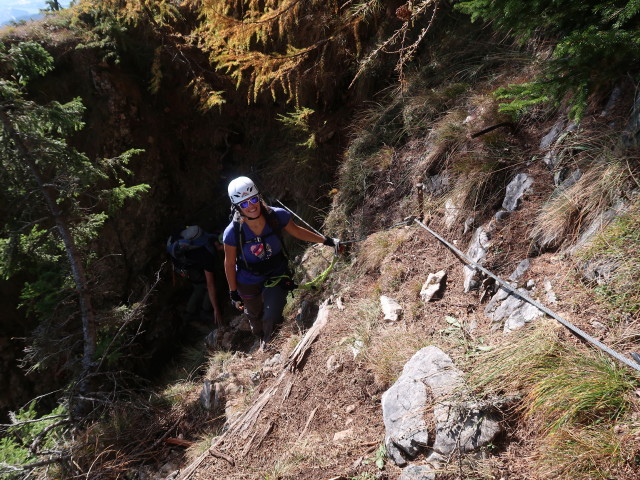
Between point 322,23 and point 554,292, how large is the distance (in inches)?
184

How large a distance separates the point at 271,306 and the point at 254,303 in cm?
24

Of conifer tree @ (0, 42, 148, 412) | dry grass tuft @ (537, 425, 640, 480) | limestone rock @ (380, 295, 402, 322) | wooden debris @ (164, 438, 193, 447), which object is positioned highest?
conifer tree @ (0, 42, 148, 412)

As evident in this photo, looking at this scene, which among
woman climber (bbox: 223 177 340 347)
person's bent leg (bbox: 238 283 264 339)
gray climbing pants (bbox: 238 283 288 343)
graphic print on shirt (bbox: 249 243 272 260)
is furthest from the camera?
gray climbing pants (bbox: 238 283 288 343)

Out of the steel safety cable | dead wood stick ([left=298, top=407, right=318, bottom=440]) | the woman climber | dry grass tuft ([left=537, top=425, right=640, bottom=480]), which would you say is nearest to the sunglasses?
the woman climber

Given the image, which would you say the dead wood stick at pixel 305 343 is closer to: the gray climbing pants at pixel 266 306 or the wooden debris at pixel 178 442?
the gray climbing pants at pixel 266 306

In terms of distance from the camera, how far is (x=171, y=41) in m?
7.52

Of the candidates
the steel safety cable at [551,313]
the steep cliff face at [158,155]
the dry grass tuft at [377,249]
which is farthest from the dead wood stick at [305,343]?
the steep cliff face at [158,155]

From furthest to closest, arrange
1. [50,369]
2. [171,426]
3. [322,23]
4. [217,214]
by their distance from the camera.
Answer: [217,214] → [50,369] → [322,23] → [171,426]

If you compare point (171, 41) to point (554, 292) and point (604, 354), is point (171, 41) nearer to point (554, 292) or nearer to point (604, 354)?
point (554, 292)

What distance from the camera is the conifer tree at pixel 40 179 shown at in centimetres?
443

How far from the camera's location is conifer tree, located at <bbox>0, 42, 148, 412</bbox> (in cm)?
443

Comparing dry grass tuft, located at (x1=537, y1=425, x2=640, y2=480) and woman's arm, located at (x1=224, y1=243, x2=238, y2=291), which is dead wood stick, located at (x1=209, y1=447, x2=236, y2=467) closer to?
woman's arm, located at (x1=224, y1=243, x2=238, y2=291)

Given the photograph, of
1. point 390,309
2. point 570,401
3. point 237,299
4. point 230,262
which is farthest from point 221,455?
point 570,401

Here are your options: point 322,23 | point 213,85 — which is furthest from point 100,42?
point 322,23
